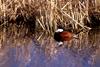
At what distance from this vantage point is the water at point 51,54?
249 inches

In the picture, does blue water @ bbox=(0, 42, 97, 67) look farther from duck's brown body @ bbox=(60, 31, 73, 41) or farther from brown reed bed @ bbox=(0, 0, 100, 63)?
duck's brown body @ bbox=(60, 31, 73, 41)

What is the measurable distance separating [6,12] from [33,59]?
3.01m

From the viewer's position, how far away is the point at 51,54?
695cm

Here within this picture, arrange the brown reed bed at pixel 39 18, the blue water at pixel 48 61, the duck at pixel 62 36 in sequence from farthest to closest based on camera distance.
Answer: the brown reed bed at pixel 39 18
the duck at pixel 62 36
the blue water at pixel 48 61

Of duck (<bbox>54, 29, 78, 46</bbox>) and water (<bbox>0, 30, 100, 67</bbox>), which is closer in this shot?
water (<bbox>0, 30, 100, 67</bbox>)

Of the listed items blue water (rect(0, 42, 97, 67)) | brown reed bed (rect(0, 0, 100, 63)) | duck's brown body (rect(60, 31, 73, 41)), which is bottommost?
blue water (rect(0, 42, 97, 67))

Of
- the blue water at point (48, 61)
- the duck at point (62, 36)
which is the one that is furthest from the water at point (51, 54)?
the duck at point (62, 36)

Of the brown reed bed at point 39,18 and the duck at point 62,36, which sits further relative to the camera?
the brown reed bed at point 39,18

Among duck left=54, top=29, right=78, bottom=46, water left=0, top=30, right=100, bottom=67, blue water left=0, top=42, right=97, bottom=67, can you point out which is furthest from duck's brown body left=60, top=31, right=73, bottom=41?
blue water left=0, top=42, right=97, bottom=67

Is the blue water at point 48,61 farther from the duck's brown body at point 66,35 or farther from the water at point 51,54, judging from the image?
the duck's brown body at point 66,35

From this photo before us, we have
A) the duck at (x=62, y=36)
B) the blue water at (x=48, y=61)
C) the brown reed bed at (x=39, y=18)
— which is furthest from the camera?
the brown reed bed at (x=39, y=18)

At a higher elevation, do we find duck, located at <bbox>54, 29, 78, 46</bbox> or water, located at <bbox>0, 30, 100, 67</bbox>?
duck, located at <bbox>54, 29, 78, 46</bbox>

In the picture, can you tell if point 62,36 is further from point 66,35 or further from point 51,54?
point 51,54

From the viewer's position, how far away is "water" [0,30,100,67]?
634 centimetres
